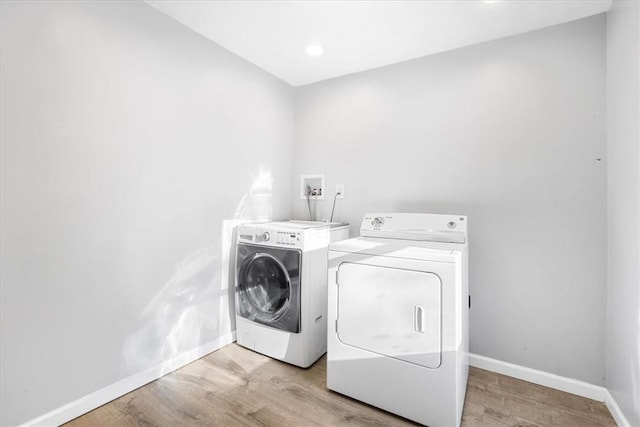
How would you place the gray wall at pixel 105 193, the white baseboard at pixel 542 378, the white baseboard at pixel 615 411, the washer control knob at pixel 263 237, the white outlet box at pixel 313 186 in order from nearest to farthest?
1. the gray wall at pixel 105 193
2. the white baseboard at pixel 615 411
3. the white baseboard at pixel 542 378
4. the washer control knob at pixel 263 237
5. the white outlet box at pixel 313 186

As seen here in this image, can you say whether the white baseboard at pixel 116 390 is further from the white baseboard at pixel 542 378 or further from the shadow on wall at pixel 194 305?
the white baseboard at pixel 542 378

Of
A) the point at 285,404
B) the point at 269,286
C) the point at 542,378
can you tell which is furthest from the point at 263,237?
the point at 542,378

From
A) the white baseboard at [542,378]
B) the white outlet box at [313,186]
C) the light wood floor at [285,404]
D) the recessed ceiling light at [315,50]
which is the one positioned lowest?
the light wood floor at [285,404]

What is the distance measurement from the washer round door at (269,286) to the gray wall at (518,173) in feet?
2.98

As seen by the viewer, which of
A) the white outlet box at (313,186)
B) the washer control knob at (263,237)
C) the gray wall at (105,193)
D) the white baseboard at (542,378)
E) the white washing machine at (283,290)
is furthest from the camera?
the white outlet box at (313,186)

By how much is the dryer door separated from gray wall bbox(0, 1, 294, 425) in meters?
1.06

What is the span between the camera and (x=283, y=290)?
6.67 feet

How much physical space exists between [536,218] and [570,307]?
1.82 ft

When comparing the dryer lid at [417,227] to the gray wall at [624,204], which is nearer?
the gray wall at [624,204]

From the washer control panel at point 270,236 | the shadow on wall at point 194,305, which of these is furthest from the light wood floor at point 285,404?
the washer control panel at point 270,236

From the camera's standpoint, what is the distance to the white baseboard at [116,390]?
139 cm

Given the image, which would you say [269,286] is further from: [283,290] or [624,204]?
[624,204]

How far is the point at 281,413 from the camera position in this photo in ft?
5.01

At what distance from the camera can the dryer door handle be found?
1.42m
